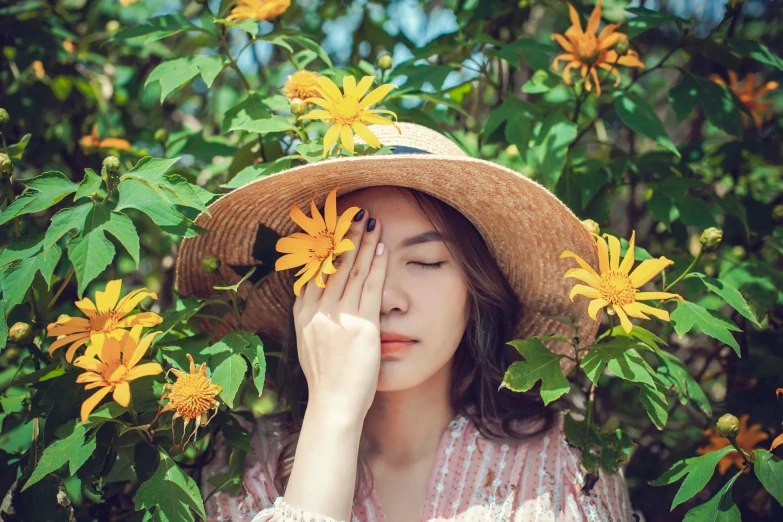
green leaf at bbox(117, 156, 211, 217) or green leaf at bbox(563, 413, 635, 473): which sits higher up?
green leaf at bbox(117, 156, 211, 217)

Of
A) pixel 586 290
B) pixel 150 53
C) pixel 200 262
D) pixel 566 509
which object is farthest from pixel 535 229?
pixel 150 53

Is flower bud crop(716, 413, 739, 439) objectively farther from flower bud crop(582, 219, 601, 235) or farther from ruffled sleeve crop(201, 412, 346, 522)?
ruffled sleeve crop(201, 412, 346, 522)

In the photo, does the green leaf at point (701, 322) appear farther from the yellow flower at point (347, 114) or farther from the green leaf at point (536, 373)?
the yellow flower at point (347, 114)

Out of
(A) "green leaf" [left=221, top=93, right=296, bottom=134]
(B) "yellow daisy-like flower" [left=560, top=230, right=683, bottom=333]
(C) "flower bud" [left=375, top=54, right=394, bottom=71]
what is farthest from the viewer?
(C) "flower bud" [left=375, top=54, right=394, bottom=71]

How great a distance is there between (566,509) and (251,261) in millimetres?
865

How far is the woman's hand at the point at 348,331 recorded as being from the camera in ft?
4.42

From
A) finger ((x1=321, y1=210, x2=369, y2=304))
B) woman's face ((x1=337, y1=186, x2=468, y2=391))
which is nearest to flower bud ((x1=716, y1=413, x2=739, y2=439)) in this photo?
woman's face ((x1=337, y1=186, x2=468, y2=391))

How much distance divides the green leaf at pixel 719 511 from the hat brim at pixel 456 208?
42cm

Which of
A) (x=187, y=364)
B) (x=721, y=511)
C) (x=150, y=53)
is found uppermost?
(x=150, y=53)

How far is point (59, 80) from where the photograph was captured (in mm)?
2217

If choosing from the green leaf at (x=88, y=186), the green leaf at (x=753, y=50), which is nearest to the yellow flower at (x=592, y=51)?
the green leaf at (x=753, y=50)

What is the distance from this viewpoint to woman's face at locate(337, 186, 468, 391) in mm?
1395

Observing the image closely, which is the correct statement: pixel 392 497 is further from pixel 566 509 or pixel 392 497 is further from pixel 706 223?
pixel 706 223

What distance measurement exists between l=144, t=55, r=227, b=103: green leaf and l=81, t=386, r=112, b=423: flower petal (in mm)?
636
